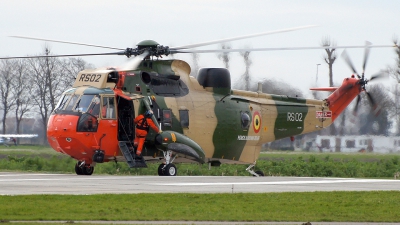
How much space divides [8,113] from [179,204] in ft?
156

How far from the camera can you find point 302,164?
38.9 metres

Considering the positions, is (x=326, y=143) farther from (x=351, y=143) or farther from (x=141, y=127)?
(x=141, y=127)

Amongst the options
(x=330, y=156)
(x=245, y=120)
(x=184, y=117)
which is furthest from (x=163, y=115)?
(x=330, y=156)

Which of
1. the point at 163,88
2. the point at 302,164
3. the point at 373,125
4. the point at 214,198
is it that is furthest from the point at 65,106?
the point at 373,125

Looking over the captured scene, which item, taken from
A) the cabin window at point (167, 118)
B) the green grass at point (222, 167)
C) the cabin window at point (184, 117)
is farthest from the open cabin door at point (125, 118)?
the green grass at point (222, 167)

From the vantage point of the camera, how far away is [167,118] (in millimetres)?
27906

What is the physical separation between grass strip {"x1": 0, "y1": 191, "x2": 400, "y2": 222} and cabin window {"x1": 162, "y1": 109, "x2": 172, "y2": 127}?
10462mm

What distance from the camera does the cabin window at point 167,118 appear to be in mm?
27797

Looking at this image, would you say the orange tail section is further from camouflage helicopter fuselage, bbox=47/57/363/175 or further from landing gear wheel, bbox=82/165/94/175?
landing gear wheel, bbox=82/165/94/175

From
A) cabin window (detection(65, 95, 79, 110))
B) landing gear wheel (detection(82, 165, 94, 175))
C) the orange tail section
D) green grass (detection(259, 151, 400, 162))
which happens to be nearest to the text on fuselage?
cabin window (detection(65, 95, 79, 110))

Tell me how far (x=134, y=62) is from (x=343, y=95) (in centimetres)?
1123

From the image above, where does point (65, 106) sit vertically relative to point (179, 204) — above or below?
above

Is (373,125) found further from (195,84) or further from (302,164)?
(195,84)

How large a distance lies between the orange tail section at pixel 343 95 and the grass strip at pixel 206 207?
16.4 m
